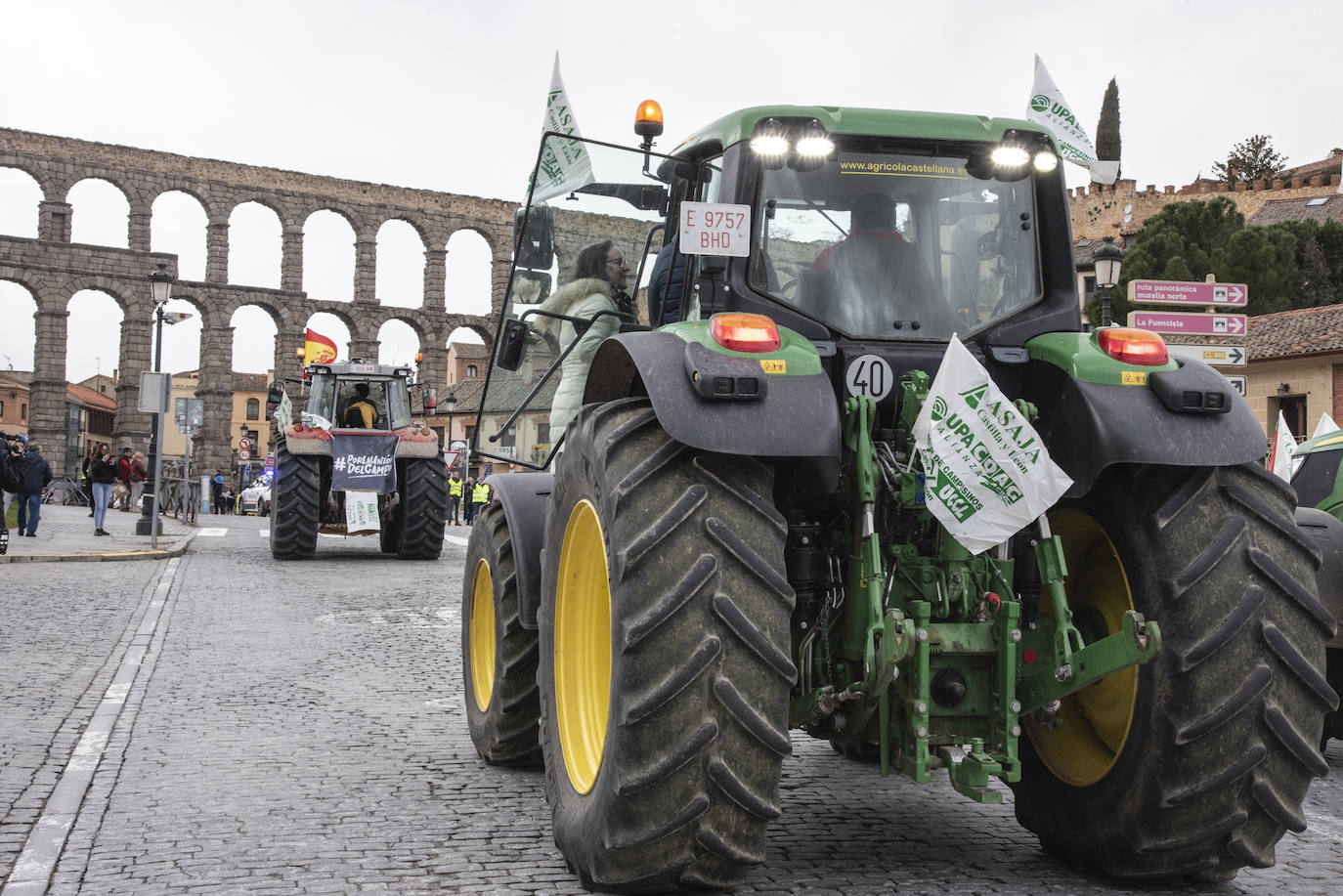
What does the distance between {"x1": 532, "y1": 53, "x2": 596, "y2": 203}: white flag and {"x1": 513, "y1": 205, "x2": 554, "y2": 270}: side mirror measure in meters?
0.08

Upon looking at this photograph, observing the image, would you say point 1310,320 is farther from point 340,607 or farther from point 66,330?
point 66,330

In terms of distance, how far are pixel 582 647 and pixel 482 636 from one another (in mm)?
1738

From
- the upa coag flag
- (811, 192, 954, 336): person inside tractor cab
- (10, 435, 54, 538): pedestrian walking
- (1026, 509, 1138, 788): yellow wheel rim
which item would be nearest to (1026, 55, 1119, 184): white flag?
(811, 192, 954, 336): person inside tractor cab

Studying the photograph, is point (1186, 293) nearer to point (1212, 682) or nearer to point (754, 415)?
point (1212, 682)

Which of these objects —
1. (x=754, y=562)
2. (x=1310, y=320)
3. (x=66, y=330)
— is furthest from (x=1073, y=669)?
(x=66, y=330)

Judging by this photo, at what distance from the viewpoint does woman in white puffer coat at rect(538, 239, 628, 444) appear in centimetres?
469

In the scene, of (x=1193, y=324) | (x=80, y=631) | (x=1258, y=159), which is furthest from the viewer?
(x=1258, y=159)

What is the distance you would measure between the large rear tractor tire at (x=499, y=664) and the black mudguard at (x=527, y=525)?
0.10 m

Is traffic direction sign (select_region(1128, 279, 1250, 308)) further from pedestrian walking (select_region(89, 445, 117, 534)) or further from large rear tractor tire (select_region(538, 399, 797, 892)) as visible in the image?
pedestrian walking (select_region(89, 445, 117, 534))

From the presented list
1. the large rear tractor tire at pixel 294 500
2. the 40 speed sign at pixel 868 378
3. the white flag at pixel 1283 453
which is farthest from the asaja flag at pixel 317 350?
the 40 speed sign at pixel 868 378

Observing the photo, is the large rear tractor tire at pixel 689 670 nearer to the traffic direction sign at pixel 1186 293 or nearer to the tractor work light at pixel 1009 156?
the tractor work light at pixel 1009 156

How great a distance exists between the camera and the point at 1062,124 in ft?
14.0

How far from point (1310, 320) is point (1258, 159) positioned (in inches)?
1668

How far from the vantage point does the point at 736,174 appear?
3.77 m
